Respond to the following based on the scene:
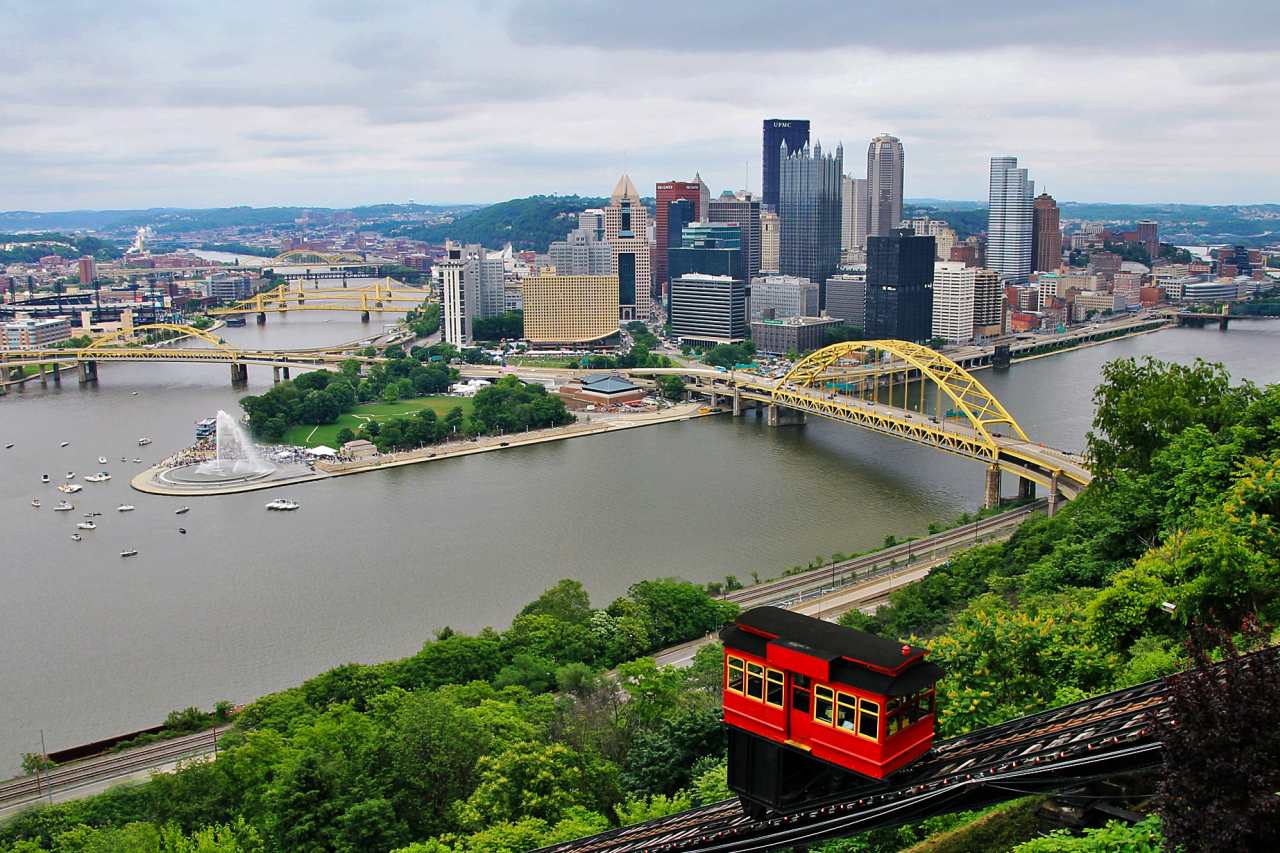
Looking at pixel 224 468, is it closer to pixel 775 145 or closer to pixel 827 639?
pixel 827 639

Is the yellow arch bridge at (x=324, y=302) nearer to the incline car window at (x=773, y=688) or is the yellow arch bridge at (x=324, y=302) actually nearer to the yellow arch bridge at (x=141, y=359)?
the yellow arch bridge at (x=141, y=359)

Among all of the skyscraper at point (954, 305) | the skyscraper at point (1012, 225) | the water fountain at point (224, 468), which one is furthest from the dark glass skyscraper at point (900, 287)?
the water fountain at point (224, 468)

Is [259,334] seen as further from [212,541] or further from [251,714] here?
[251,714]

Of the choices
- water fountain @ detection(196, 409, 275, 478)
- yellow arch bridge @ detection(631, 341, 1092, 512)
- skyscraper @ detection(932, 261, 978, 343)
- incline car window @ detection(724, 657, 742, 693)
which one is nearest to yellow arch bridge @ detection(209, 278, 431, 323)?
skyscraper @ detection(932, 261, 978, 343)

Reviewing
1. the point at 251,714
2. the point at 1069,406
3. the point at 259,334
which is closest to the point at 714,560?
the point at 251,714

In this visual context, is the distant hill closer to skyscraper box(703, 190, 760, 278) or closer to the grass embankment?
skyscraper box(703, 190, 760, 278)

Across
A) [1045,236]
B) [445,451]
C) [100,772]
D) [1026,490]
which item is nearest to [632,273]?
[1045,236]

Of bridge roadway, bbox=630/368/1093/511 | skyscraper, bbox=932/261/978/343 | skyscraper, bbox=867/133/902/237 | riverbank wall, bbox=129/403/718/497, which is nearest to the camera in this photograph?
bridge roadway, bbox=630/368/1093/511

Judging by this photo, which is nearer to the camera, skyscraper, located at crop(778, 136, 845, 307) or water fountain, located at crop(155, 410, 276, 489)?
water fountain, located at crop(155, 410, 276, 489)
